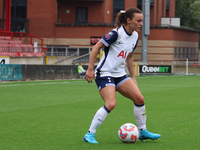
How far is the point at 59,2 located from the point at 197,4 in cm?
2372

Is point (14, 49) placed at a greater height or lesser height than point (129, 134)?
greater

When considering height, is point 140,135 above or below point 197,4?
below

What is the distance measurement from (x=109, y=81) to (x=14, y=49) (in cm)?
3092

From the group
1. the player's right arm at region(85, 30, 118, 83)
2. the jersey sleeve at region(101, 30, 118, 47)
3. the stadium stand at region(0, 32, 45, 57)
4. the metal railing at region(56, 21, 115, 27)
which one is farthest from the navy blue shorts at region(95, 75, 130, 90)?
the metal railing at region(56, 21, 115, 27)

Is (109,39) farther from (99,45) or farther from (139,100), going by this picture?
(139,100)

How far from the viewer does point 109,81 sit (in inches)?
242

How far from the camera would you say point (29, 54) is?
36.7 m

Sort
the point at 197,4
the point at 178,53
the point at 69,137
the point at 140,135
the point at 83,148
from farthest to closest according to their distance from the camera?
the point at 197,4, the point at 178,53, the point at 69,137, the point at 140,135, the point at 83,148

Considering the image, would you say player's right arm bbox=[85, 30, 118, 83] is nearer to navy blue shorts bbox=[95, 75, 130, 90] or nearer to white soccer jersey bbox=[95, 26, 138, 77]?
white soccer jersey bbox=[95, 26, 138, 77]

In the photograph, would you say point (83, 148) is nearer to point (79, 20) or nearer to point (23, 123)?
point (23, 123)

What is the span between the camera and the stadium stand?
3494 centimetres

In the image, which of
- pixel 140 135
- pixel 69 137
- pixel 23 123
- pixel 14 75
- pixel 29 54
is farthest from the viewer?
pixel 29 54

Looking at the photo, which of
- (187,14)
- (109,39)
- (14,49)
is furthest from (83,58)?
(109,39)

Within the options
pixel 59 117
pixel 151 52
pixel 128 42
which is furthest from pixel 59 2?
pixel 128 42
